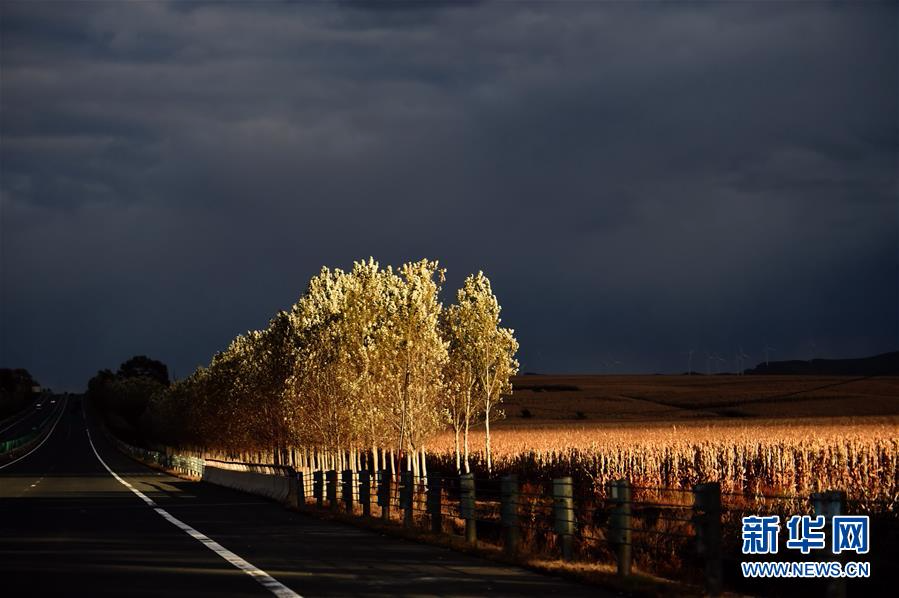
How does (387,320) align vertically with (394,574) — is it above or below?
above

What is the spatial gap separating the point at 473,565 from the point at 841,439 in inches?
1542

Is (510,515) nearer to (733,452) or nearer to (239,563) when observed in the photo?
(239,563)

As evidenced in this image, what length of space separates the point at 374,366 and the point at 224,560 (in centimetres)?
3498

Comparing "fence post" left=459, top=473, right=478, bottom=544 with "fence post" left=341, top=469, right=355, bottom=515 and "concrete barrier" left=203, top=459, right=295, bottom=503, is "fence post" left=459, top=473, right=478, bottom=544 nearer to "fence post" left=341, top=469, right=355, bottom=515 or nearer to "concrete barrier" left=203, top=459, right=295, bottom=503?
"fence post" left=341, top=469, right=355, bottom=515

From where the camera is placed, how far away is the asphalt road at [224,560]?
645 inches

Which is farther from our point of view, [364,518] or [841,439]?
[841,439]

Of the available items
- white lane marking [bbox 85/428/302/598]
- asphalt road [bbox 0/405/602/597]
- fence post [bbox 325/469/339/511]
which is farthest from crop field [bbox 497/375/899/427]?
white lane marking [bbox 85/428/302/598]

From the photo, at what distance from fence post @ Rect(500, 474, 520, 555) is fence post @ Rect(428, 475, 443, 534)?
4039 mm

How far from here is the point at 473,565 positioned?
19594mm

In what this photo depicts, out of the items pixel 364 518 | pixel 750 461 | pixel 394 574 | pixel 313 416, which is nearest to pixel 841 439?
pixel 750 461

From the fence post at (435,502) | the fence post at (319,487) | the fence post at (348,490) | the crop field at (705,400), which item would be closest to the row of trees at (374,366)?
the fence post at (319,487)

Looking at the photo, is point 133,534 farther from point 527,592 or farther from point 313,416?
point 313,416

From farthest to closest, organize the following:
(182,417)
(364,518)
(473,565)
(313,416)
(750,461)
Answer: (182,417) → (313,416) → (750,461) → (364,518) → (473,565)

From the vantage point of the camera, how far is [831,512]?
12.7 m
